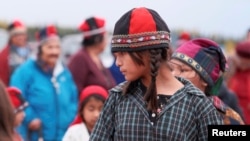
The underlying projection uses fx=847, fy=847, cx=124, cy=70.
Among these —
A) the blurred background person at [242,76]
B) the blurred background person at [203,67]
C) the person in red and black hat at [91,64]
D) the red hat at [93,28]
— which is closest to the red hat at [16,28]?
the red hat at [93,28]

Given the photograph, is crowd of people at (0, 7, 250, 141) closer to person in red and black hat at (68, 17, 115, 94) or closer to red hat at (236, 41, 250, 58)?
person in red and black hat at (68, 17, 115, 94)

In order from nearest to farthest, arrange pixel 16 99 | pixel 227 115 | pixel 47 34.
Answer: pixel 227 115 → pixel 16 99 → pixel 47 34

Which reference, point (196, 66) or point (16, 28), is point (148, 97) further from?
point (16, 28)

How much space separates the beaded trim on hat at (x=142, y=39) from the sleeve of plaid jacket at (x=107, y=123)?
241mm

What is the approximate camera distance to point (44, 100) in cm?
781

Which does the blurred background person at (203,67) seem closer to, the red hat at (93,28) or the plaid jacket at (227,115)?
the plaid jacket at (227,115)

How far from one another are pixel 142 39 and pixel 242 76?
5.63 meters

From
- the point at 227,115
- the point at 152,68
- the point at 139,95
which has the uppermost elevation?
the point at 152,68

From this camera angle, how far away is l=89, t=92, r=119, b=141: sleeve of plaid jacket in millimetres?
3732

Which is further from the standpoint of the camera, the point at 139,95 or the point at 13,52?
the point at 13,52

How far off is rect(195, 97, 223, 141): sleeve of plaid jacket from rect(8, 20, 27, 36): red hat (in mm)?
6805

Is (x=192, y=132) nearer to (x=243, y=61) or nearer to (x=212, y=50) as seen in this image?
(x=212, y=50)

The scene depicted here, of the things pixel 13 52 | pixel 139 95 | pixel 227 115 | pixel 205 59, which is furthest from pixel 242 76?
pixel 139 95

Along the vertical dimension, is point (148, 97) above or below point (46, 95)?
above
